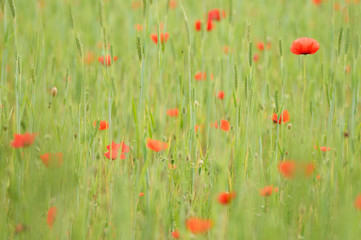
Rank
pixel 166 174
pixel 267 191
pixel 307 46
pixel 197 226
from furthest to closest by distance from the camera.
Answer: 1. pixel 307 46
2. pixel 166 174
3. pixel 267 191
4. pixel 197 226

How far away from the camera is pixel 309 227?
117 cm

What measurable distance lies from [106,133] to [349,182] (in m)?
0.75

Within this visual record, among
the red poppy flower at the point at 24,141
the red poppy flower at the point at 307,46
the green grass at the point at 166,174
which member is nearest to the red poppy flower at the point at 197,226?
the green grass at the point at 166,174

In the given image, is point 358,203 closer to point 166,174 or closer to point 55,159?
point 166,174

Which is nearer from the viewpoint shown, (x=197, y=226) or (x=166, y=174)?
(x=197, y=226)

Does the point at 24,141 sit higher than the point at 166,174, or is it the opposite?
the point at 24,141

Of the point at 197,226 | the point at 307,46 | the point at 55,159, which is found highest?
the point at 307,46

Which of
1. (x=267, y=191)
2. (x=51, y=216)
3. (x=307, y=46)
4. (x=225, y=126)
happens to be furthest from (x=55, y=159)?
(x=307, y=46)

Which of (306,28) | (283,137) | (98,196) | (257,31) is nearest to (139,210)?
(98,196)

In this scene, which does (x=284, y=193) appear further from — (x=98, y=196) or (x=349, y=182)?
(x=98, y=196)

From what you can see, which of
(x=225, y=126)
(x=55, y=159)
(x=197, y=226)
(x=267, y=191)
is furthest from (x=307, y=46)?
(x=55, y=159)

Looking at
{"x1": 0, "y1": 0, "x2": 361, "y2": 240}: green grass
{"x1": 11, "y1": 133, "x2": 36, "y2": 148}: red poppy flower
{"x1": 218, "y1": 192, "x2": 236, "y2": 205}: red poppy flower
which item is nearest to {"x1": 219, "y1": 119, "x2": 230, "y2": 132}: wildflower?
{"x1": 0, "y1": 0, "x2": 361, "y2": 240}: green grass

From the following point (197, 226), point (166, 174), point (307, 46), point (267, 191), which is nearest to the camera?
point (197, 226)

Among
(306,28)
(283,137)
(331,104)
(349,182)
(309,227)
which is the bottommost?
(309,227)
